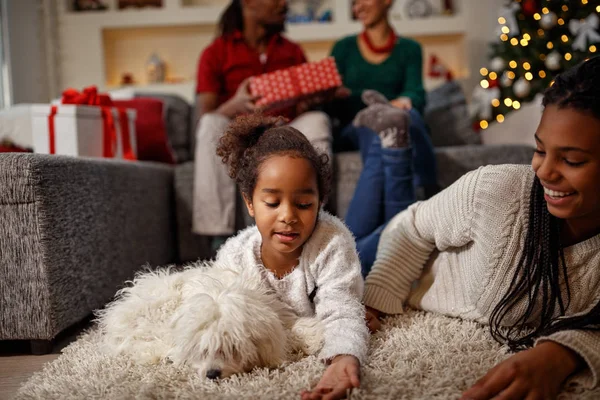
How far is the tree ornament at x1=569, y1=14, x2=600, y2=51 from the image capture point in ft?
9.12

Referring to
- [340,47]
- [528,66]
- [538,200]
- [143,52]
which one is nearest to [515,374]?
[538,200]

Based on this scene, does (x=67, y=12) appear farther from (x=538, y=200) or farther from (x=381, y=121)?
(x=538, y=200)

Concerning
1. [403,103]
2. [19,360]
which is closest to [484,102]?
[403,103]

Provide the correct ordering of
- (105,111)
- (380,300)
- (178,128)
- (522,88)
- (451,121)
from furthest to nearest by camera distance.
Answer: (522,88), (178,128), (451,121), (105,111), (380,300)

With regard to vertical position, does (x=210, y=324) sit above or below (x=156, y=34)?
below

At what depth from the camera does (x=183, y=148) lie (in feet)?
9.03

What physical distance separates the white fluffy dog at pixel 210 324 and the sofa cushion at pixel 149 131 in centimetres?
128

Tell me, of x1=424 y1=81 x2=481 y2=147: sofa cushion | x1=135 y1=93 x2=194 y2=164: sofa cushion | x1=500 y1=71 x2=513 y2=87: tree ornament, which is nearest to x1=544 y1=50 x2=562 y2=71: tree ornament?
x1=500 y1=71 x2=513 y2=87: tree ornament

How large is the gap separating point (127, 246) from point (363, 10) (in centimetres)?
154

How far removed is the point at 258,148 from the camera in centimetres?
109

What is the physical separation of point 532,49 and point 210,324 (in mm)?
2965

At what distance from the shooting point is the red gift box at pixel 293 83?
1.91 meters

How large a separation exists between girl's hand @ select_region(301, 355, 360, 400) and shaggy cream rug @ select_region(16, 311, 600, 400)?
0.8 inches

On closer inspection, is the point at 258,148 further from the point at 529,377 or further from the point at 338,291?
the point at 529,377
